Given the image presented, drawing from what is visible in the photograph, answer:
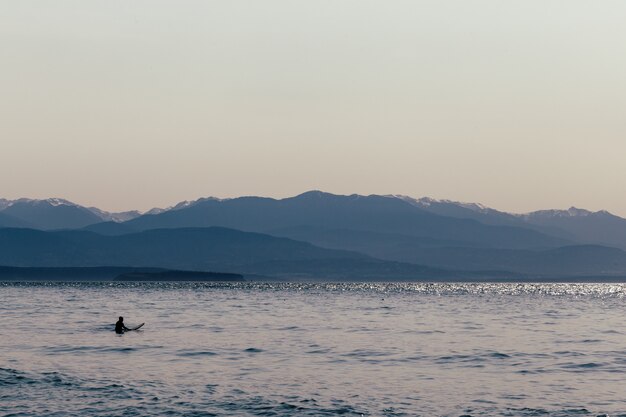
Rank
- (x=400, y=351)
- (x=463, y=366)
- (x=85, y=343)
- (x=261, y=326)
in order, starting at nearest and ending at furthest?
(x=463, y=366) → (x=400, y=351) → (x=85, y=343) → (x=261, y=326)

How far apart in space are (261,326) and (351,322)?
11.8 meters

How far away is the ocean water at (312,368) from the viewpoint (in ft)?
156

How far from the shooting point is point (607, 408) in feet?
155

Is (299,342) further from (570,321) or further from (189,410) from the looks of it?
(570,321)

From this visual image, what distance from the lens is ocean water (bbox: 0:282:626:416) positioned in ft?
156

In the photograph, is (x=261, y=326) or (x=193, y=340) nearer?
(x=193, y=340)

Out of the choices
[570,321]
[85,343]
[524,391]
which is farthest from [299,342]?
[570,321]

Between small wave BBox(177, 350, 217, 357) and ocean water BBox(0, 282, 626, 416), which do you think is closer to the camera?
ocean water BBox(0, 282, 626, 416)

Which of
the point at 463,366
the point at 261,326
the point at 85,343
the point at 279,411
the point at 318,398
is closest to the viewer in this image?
the point at 279,411

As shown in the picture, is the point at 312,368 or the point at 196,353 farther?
the point at 196,353

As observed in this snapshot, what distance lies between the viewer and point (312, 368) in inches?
2429

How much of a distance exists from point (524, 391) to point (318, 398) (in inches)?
446

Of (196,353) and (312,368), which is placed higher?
(196,353)

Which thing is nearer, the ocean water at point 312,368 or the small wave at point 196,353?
the ocean water at point 312,368
